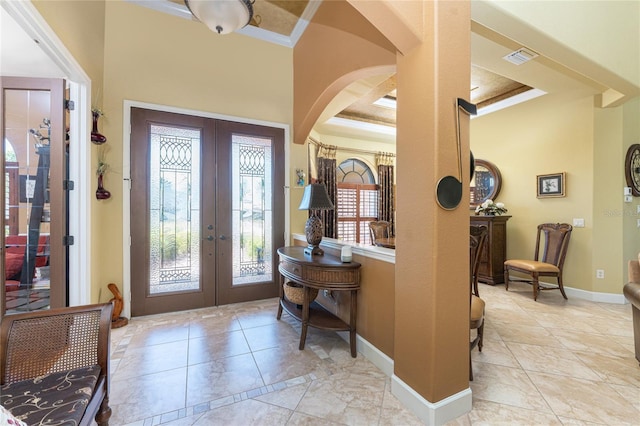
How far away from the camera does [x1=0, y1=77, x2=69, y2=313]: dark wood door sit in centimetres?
224

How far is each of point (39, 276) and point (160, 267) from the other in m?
1.06

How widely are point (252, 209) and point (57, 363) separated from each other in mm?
2548

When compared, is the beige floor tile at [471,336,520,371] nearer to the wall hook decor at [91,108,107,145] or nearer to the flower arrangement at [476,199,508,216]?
the flower arrangement at [476,199,508,216]

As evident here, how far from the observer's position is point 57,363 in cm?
130

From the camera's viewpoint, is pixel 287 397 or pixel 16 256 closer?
pixel 287 397

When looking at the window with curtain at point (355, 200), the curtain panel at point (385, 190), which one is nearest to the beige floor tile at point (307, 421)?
the window with curtain at point (355, 200)

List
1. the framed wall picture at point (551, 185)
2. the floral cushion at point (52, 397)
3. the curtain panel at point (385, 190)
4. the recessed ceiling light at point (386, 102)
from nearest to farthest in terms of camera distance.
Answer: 1. the floral cushion at point (52, 397)
2. the framed wall picture at point (551, 185)
3. the recessed ceiling light at point (386, 102)
4. the curtain panel at point (385, 190)

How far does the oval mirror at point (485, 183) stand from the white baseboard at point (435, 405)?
439cm

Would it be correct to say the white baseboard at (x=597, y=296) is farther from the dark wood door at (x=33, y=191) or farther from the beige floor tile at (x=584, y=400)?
the dark wood door at (x=33, y=191)

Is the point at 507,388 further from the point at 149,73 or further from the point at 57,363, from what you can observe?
the point at 149,73

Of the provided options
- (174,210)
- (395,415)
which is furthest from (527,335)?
(174,210)

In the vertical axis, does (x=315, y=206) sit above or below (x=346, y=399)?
above

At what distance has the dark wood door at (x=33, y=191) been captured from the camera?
224 cm

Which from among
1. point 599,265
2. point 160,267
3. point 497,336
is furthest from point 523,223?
point 160,267
